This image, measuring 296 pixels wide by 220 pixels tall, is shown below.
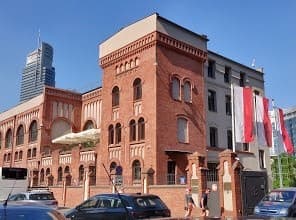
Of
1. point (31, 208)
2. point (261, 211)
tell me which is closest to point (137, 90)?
point (261, 211)

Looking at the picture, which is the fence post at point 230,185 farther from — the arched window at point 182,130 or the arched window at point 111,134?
the arched window at point 111,134

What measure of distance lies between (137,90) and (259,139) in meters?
9.95

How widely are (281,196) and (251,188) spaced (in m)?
2.27

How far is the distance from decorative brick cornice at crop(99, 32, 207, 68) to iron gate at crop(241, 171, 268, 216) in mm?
12765

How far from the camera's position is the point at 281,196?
18828 mm

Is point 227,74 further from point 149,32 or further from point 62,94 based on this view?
point 62,94

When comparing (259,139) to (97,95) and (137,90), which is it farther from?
(97,95)

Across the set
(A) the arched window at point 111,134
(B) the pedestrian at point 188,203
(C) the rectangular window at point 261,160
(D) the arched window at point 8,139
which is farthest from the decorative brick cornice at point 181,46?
(D) the arched window at point 8,139

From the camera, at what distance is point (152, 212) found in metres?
14.4

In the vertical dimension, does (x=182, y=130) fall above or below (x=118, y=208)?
above

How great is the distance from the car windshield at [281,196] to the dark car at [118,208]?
6546mm

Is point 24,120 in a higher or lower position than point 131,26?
lower

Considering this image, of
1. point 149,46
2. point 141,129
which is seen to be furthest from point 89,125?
point 149,46

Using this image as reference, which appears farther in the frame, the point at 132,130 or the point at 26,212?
the point at 132,130
